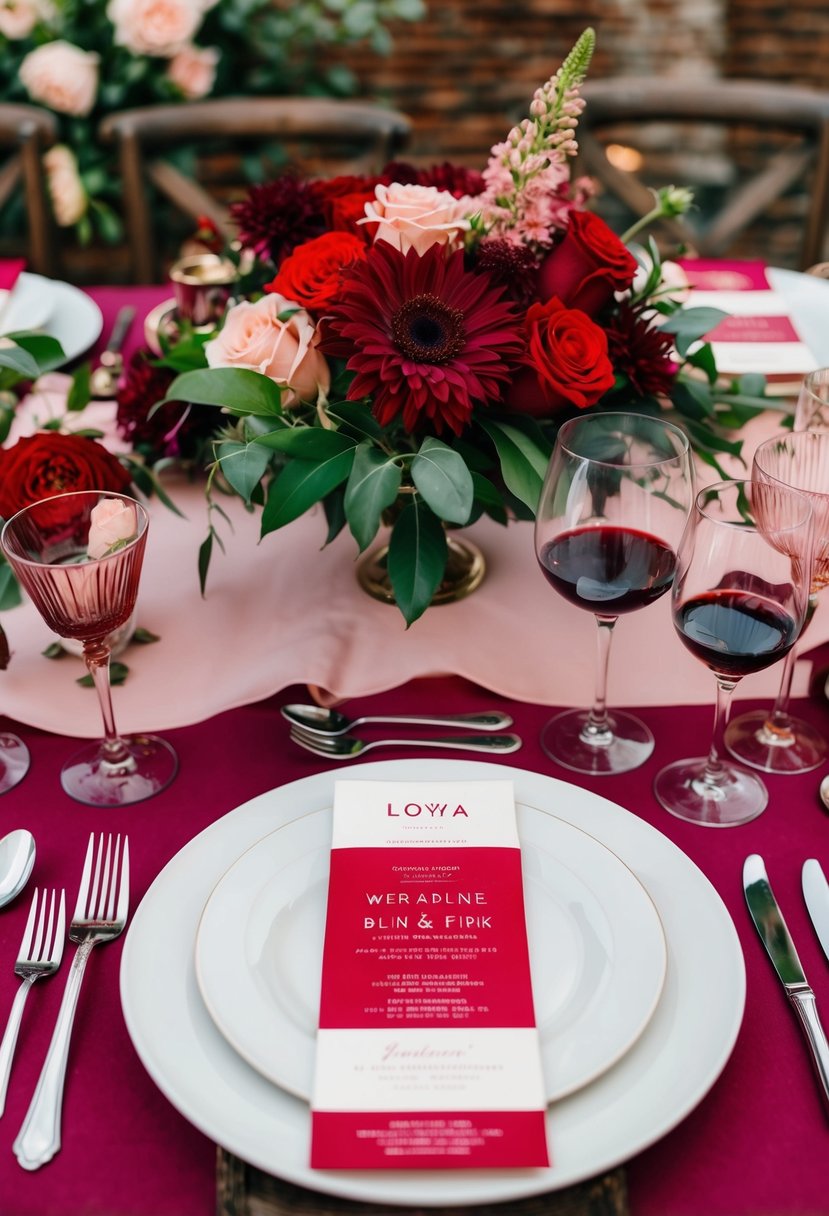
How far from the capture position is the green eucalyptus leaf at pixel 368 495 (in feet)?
2.58

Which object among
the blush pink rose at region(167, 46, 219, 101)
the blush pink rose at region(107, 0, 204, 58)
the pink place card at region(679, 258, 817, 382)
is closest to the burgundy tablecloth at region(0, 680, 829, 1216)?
the pink place card at region(679, 258, 817, 382)

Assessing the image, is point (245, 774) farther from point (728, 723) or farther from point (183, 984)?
point (728, 723)

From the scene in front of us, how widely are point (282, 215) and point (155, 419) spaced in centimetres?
23

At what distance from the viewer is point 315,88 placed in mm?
2959

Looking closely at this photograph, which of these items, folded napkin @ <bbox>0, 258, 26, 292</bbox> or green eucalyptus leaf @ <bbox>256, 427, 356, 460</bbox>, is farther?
folded napkin @ <bbox>0, 258, 26, 292</bbox>

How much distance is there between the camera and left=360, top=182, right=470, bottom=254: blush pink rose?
0.86m

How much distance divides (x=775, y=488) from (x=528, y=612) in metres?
0.28

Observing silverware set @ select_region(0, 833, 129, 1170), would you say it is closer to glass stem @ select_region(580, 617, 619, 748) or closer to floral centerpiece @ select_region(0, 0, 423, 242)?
glass stem @ select_region(580, 617, 619, 748)

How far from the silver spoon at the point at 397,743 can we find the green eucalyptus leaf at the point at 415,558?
10 cm

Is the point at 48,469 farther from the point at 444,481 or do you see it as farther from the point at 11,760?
the point at 444,481

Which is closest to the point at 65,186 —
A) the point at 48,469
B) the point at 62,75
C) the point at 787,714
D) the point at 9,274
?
the point at 62,75

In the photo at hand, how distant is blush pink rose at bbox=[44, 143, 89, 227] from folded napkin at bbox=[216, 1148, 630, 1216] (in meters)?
2.41

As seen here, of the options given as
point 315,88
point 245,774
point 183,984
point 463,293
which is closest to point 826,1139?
point 183,984

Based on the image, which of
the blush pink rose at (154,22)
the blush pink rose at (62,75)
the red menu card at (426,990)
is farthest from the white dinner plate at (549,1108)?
the blush pink rose at (62,75)
